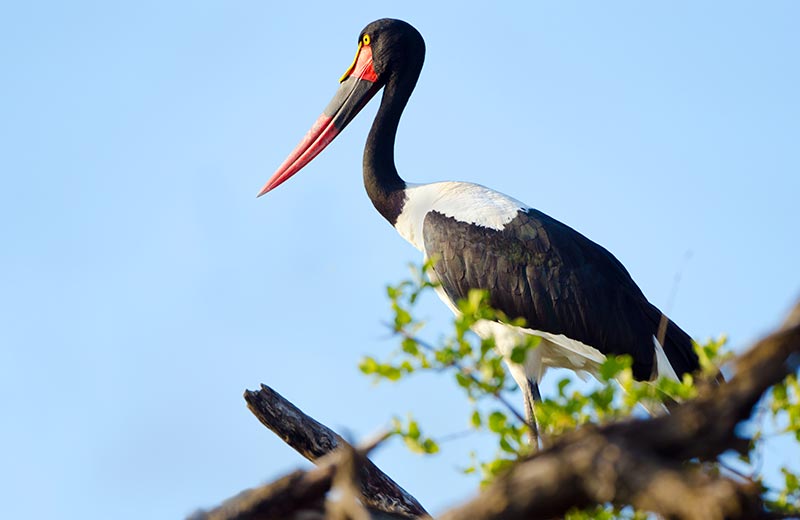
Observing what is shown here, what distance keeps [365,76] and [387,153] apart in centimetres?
93

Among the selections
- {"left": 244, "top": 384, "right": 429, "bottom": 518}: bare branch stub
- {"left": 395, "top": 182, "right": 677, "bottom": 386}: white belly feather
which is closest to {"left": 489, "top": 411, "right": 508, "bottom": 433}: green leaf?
{"left": 244, "top": 384, "right": 429, "bottom": 518}: bare branch stub

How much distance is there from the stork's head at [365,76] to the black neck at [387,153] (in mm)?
80

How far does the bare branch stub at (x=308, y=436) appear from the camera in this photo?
5.52m

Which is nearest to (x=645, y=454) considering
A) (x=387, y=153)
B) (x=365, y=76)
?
(x=387, y=153)

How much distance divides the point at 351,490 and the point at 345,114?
22.9 ft

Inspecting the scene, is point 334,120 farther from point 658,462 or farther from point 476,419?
point 658,462

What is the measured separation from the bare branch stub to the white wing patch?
94.2 inches

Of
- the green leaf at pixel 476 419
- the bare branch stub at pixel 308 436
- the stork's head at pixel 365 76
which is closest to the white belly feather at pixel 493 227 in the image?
the stork's head at pixel 365 76

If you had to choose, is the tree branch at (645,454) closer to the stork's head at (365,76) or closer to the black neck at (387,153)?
the black neck at (387,153)

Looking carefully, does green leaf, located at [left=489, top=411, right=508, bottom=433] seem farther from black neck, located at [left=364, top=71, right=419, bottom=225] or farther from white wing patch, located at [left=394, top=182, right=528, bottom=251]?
black neck, located at [left=364, top=71, right=419, bottom=225]

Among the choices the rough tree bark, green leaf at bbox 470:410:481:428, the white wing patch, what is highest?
the white wing patch

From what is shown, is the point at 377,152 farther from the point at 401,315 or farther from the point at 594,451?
the point at 594,451

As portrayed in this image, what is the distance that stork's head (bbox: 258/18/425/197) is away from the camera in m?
9.08

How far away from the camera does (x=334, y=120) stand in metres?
9.38
